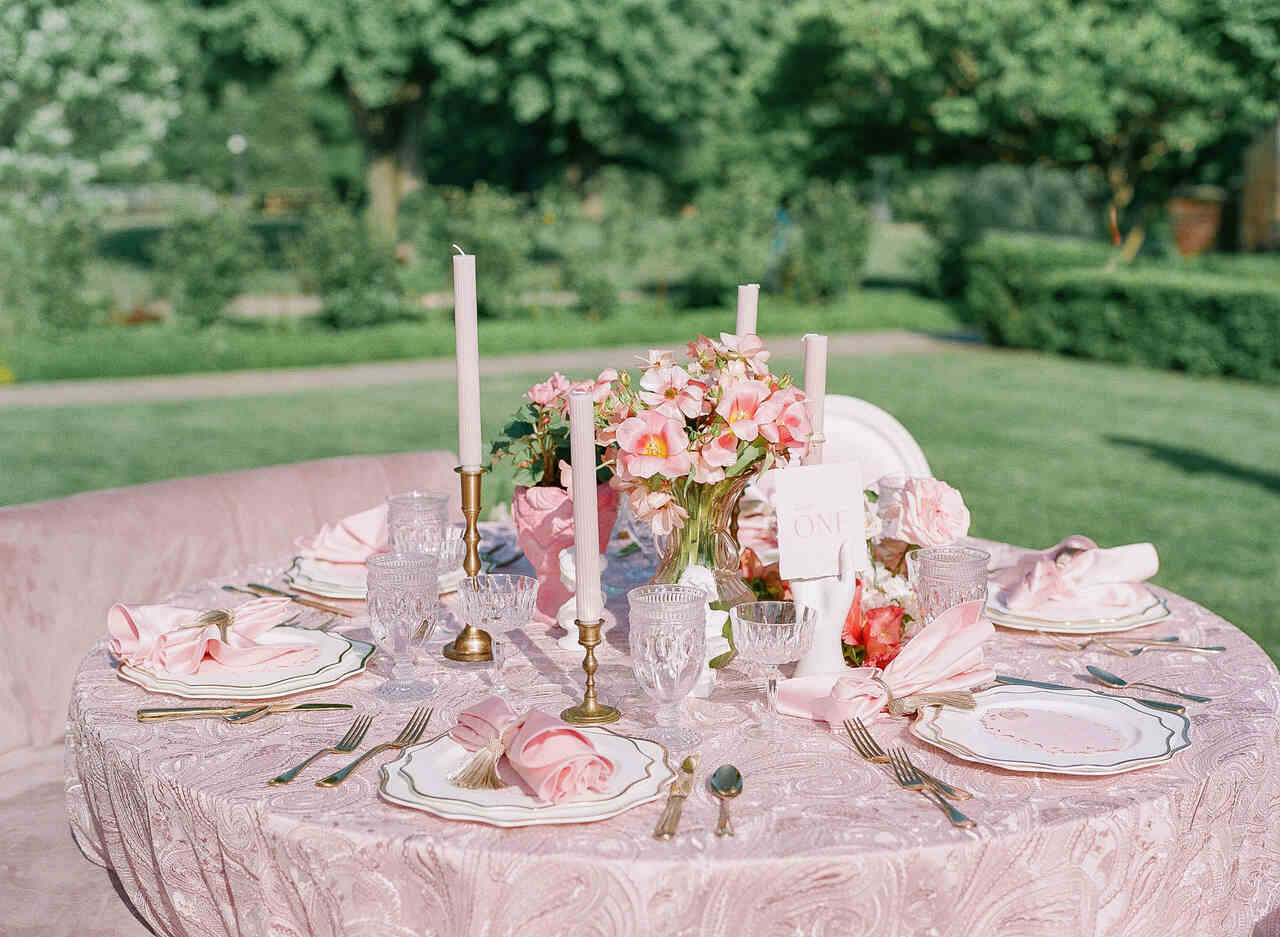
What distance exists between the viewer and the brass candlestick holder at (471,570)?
2666 mm

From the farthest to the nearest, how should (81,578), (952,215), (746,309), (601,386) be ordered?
(952,215)
(81,578)
(746,309)
(601,386)

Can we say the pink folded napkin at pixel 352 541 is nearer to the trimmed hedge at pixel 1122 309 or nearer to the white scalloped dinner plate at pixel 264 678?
the white scalloped dinner plate at pixel 264 678

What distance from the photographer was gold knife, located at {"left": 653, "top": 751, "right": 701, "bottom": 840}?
1878mm

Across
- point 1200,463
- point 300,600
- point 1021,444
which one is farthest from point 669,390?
point 1021,444

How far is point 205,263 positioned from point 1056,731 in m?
15.6

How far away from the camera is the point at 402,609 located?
2.40 meters

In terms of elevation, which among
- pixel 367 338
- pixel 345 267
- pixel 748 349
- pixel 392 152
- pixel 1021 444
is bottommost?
pixel 1021 444

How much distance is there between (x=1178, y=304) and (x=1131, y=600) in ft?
45.0

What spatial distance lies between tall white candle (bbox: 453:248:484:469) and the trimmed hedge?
13.9 meters

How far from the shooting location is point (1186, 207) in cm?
2600

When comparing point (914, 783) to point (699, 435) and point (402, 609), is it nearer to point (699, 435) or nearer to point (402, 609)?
point (699, 435)

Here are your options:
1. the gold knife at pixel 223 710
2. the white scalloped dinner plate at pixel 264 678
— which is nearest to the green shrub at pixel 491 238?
the white scalloped dinner plate at pixel 264 678

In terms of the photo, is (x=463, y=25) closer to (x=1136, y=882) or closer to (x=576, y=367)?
Result: (x=576, y=367)

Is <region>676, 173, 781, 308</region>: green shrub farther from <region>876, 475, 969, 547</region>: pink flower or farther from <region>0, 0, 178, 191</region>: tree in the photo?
<region>876, 475, 969, 547</region>: pink flower
